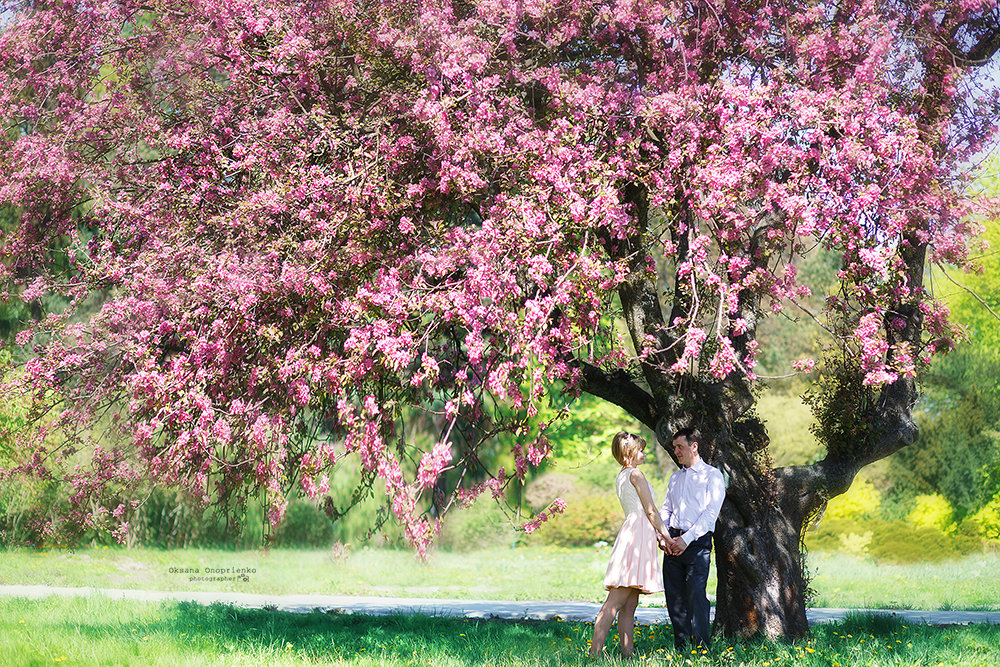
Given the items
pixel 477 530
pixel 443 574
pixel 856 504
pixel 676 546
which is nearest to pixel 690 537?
pixel 676 546

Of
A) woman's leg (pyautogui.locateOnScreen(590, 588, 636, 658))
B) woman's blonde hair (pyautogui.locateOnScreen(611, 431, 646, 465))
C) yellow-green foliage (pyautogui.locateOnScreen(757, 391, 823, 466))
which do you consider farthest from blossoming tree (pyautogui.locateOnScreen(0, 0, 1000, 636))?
yellow-green foliage (pyautogui.locateOnScreen(757, 391, 823, 466))

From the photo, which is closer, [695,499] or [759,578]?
[695,499]

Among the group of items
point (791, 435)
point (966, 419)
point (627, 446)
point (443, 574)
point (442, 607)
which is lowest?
point (443, 574)

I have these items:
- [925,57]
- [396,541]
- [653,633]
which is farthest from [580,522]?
[925,57]

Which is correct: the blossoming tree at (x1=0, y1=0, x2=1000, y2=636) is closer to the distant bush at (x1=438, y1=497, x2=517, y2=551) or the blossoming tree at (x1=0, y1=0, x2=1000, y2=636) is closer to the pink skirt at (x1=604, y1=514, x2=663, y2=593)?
the pink skirt at (x1=604, y1=514, x2=663, y2=593)

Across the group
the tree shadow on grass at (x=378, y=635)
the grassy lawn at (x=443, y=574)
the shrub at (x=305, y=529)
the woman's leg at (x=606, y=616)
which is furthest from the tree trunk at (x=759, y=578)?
the shrub at (x=305, y=529)

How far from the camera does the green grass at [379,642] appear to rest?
8156 millimetres

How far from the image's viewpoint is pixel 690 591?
7.95 metres

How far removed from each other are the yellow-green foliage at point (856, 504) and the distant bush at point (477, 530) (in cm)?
862

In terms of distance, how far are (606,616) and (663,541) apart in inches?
30.9

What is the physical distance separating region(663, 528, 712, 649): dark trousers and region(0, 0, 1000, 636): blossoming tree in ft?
4.71

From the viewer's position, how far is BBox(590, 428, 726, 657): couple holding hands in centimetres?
776

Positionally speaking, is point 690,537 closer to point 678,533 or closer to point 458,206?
point 678,533

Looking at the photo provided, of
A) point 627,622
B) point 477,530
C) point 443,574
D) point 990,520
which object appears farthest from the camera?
point 477,530
